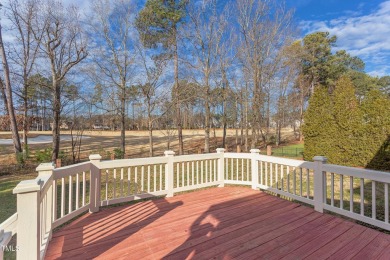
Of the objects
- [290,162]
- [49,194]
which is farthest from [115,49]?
[290,162]

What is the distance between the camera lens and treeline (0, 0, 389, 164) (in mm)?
8930

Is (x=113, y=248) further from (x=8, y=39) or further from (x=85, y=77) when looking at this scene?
(x=8, y=39)

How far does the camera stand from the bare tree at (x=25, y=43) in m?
8.98

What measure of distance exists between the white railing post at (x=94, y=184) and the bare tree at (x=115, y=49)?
25.1ft

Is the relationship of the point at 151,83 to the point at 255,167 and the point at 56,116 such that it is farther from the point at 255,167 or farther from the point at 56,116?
the point at 255,167

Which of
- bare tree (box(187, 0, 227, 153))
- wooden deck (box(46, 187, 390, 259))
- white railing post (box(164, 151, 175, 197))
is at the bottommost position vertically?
wooden deck (box(46, 187, 390, 259))

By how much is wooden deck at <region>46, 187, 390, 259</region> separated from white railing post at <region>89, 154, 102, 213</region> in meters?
0.16

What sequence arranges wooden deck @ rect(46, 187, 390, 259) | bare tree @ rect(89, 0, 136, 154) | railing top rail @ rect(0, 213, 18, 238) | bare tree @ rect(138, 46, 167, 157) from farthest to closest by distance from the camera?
bare tree @ rect(138, 46, 167, 157), bare tree @ rect(89, 0, 136, 154), wooden deck @ rect(46, 187, 390, 259), railing top rail @ rect(0, 213, 18, 238)

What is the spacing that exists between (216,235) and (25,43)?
13.0 meters

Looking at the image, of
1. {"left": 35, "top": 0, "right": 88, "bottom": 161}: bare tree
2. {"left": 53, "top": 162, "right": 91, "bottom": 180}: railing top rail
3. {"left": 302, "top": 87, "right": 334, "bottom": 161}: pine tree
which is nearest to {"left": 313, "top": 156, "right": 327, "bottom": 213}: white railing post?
{"left": 53, "top": 162, "right": 91, "bottom": 180}: railing top rail

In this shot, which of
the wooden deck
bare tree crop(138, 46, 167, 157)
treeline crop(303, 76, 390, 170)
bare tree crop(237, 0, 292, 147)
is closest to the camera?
the wooden deck

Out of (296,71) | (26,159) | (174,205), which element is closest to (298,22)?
(296,71)

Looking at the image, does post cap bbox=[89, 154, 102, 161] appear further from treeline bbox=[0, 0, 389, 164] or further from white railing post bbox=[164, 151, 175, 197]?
treeline bbox=[0, 0, 389, 164]

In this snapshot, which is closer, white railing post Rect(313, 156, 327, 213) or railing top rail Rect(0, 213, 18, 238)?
railing top rail Rect(0, 213, 18, 238)
